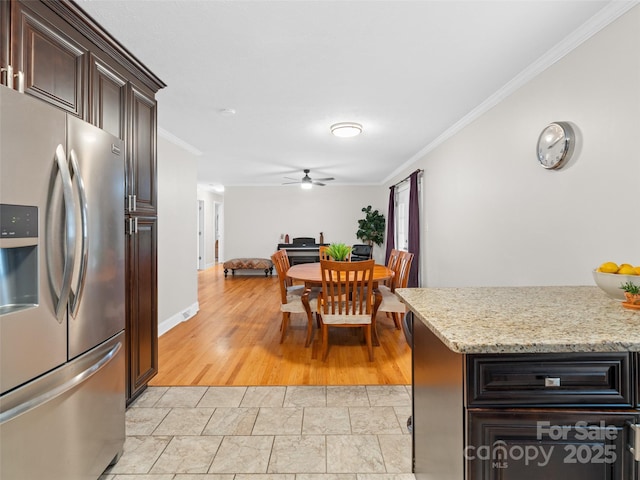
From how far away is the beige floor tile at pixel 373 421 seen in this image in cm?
186

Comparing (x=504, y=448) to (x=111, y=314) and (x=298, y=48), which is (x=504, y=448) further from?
(x=298, y=48)

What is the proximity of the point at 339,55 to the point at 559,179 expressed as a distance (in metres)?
1.72

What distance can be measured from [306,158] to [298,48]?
3173 millimetres

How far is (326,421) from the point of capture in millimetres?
1958

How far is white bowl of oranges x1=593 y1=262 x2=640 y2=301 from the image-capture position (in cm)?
125

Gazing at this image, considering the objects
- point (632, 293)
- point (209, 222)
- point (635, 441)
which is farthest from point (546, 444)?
point (209, 222)

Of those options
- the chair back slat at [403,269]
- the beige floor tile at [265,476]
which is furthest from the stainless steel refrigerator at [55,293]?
the chair back slat at [403,269]

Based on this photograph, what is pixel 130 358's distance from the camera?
6.67 feet

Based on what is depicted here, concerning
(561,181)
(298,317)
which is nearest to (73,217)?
(561,181)

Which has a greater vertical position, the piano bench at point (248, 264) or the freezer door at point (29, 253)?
the freezer door at point (29, 253)

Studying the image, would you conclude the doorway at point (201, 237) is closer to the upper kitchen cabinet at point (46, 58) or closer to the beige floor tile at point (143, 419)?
the beige floor tile at point (143, 419)

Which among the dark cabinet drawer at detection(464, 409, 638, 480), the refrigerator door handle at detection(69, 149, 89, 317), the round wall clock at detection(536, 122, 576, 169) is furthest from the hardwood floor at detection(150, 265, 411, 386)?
the round wall clock at detection(536, 122, 576, 169)

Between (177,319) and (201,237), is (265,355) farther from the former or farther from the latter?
(201,237)

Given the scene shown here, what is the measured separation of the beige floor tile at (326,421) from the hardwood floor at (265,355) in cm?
38
